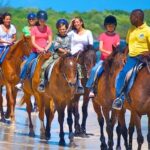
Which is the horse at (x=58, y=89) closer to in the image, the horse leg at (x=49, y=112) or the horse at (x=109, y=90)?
the horse leg at (x=49, y=112)

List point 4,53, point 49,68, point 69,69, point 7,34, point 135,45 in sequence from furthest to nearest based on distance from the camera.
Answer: point 7,34 → point 4,53 → point 49,68 → point 69,69 → point 135,45

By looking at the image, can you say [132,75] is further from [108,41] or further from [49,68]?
[49,68]

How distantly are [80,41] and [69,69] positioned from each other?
2.09 meters

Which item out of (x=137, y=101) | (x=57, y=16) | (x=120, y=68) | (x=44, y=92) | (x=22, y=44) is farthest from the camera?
(x=57, y=16)

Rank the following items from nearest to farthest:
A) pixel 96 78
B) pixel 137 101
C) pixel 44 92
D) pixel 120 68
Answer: pixel 137 101 < pixel 120 68 < pixel 96 78 < pixel 44 92

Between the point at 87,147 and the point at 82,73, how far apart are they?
1890mm

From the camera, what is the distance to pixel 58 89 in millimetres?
15312

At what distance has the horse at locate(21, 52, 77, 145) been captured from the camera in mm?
14672

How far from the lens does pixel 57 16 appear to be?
246 ft

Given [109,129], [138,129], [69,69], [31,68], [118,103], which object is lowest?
[109,129]

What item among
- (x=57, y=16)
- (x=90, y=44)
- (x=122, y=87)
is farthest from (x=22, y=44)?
(x=57, y=16)

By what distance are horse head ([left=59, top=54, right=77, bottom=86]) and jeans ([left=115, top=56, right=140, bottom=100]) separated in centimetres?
144

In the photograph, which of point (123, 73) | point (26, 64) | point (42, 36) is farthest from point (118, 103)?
point (26, 64)

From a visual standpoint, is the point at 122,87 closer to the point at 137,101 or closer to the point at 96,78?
the point at 137,101
